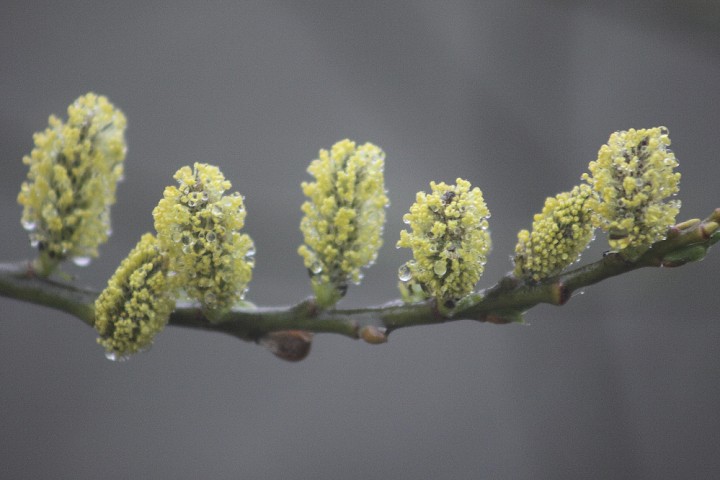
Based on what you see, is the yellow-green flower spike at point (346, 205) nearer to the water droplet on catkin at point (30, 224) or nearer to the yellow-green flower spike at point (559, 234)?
the yellow-green flower spike at point (559, 234)

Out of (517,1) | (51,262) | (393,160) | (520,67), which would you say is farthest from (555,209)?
(393,160)

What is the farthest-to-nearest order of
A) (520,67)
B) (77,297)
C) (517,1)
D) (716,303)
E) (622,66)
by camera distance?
(622,66), (520,67), (517,1), (716,303), (77,297)

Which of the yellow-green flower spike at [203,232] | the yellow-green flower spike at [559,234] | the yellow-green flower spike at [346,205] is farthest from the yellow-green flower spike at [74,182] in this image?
the yellow-green flower spike at [559,234]

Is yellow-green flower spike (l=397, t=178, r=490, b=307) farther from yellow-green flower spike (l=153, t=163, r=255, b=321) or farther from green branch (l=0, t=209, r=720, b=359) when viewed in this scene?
yellow-green flower spike (l=153, t=163, r=255, b=321)

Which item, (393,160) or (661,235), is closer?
(661,235)

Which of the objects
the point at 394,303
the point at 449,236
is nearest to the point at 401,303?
the point at 394,303

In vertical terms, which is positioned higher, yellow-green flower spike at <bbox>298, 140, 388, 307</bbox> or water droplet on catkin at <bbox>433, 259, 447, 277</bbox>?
yellow-green flower spike at <bbox>298, 140, 388, 307</bbox>

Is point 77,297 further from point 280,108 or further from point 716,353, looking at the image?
point 716,353

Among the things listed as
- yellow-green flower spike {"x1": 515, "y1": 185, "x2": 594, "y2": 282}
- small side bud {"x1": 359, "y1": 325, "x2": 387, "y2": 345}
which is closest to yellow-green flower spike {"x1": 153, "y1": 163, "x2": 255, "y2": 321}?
small side bud {"x1": 359, "y1": 325, "x2": 387, "y2": 345}
